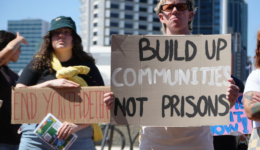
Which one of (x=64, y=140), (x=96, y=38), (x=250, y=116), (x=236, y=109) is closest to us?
(x=250, y=116)

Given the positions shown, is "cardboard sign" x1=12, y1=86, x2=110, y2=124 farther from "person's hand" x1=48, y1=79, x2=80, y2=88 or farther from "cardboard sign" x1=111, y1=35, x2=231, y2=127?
"cardboard sign" x1=111, y1=35, x2=231, y2=127

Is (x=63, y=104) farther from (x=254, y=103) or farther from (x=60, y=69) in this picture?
(x=254, y=103)

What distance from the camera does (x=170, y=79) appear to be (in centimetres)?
210

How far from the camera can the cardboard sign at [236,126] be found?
3.30 meters

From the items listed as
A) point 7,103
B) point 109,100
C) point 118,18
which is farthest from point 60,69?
point 118,18

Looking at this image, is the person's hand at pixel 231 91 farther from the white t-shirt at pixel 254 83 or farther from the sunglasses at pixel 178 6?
the sunglasses at pixel 178 6

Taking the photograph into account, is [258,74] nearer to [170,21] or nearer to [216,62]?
[216,62]

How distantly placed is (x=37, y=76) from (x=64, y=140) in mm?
572

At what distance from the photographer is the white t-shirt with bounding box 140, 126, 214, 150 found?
2090 millimetres

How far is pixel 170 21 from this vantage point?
220 centimetres

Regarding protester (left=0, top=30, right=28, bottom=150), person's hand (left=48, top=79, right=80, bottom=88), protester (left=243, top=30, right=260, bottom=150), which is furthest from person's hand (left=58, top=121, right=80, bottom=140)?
protester (left=243, top=30, right=260, bottom=150)

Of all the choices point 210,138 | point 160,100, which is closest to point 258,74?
point 210,138

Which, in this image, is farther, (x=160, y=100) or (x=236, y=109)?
(x=236, y=109)

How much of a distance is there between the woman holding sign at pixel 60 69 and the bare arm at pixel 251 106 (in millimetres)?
1128
